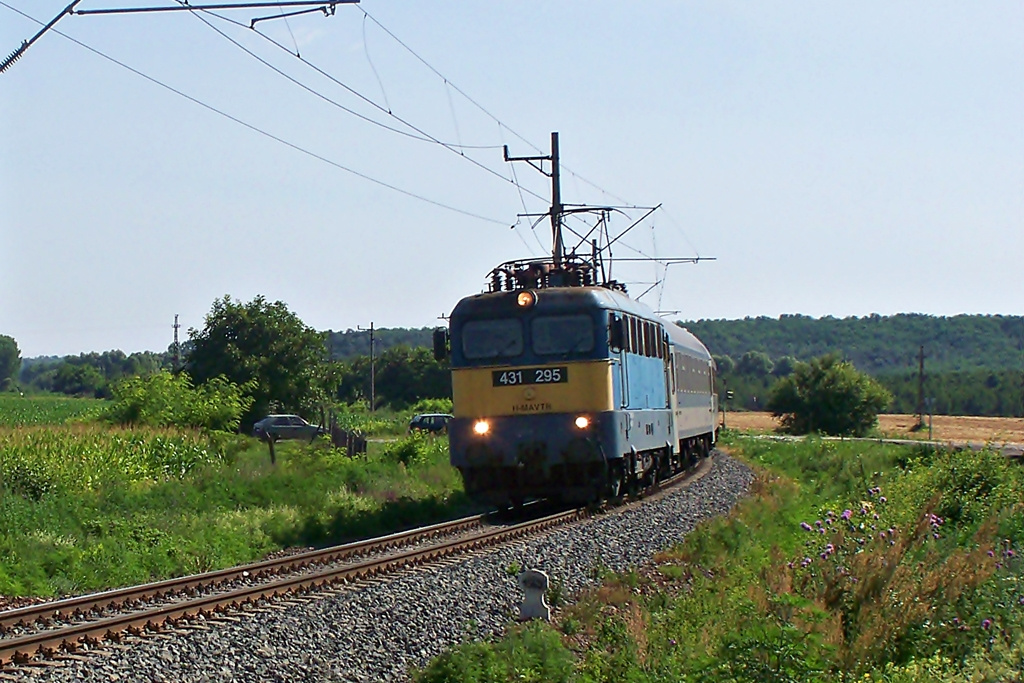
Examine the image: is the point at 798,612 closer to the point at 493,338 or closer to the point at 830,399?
the point at 493,338

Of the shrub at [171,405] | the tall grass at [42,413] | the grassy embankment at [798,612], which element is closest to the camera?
the grassy embankment at [798,612]

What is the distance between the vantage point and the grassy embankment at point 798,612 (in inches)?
343

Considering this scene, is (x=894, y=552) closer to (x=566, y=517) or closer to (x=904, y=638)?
(x=904, y=638)

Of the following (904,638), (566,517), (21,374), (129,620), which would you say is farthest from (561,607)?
(21,374)

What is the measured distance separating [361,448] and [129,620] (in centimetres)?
2020

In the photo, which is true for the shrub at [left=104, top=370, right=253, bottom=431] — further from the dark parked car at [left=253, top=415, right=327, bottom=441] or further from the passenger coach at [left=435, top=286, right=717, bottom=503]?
the dark parked car at [left=253, top=415, right=327, bottom=441]

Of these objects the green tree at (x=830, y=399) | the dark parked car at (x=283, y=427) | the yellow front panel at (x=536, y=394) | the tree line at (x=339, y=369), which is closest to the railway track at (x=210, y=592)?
the yellow front panel at (x=536, y=394)

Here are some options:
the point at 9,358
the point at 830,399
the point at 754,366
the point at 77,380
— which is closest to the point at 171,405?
the point at 830,399

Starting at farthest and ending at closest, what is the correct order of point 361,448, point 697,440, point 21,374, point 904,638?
point 21,374
point 697,440
point 361,448
point 904,638

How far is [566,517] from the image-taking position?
18.4m

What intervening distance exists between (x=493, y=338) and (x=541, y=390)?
1.10 m

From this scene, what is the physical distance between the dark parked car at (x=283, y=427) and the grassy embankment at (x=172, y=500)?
18.0 metres

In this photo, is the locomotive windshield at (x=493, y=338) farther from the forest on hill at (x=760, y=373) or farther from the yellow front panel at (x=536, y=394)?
the forest on hill at (x=760, y=373)

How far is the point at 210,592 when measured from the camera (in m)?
12.0
